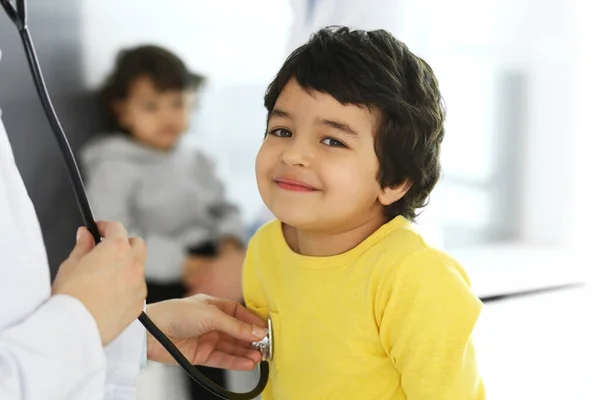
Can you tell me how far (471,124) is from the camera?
2.25m

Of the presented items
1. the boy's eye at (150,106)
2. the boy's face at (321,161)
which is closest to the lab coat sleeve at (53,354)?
the boy's face at (321,161)

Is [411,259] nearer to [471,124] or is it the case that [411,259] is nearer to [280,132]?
[280,132]

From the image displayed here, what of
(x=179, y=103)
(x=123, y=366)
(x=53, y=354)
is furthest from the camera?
(x=179, y=103)

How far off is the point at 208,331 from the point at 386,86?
1.37 feet

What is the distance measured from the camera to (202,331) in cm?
99

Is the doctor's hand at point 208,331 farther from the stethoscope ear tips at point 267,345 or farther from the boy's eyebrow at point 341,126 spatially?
the boy's eyebrow at point 341,126

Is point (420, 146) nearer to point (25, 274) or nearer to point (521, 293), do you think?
point (25, 274)

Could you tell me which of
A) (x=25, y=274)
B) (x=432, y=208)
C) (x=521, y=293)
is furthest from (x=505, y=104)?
(x=25, y=274)

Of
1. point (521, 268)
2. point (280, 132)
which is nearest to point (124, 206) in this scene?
point (280, 132)

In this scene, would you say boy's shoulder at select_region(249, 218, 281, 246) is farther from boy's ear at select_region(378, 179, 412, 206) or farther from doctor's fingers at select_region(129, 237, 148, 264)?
doctor's fingers at select_region(129, 237, 148, 264)

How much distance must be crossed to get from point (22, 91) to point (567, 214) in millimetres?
1545

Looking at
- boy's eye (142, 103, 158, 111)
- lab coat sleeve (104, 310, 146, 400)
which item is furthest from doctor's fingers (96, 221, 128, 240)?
boy's eye (142, 103, 158, 111)

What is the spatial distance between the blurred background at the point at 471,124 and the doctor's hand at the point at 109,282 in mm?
653

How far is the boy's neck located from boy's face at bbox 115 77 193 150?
100 centimetres
